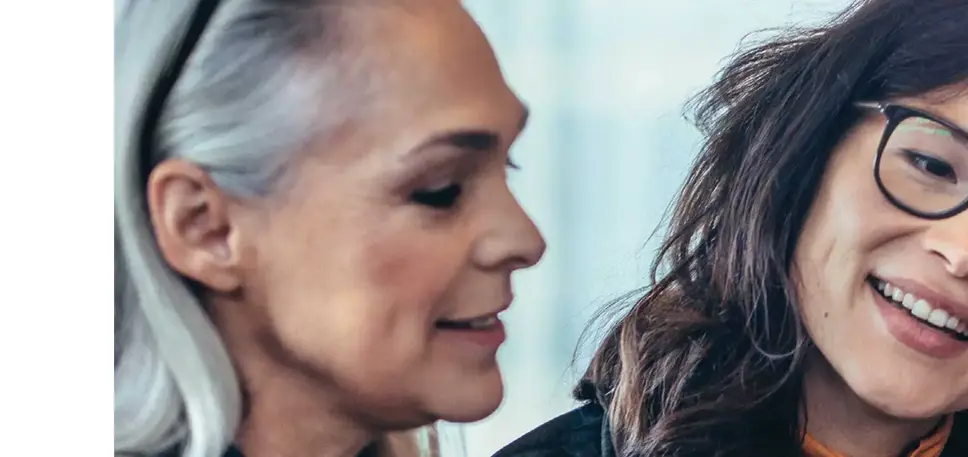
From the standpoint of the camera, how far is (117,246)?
44.6 inches

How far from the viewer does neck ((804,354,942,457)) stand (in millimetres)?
1000

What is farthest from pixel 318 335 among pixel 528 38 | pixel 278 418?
pixel 528 38

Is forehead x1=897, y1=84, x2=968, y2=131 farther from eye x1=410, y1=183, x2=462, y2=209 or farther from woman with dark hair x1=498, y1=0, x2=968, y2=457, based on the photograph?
eye x1=410, y1=183, x2=462, y2=209

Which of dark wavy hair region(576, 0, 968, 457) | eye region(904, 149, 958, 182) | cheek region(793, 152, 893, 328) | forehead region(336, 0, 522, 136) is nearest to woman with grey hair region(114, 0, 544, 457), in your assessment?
forehead region(336, 0, 522, 136)

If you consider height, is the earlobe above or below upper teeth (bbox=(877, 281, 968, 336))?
below

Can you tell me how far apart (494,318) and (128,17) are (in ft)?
1.83

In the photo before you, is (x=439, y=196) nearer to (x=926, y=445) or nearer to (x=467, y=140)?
(x=467, y=140)

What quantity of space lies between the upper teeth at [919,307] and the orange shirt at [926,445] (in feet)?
0.37

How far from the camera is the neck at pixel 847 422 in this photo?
100 centimetres

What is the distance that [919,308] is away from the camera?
97 cm

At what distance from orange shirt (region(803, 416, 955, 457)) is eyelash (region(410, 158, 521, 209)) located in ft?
1.49

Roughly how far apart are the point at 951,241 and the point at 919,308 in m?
0.07

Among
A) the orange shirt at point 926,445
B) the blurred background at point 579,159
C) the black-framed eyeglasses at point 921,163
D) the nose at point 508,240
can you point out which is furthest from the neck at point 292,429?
the black-framed eyeglasses at point 921,163
